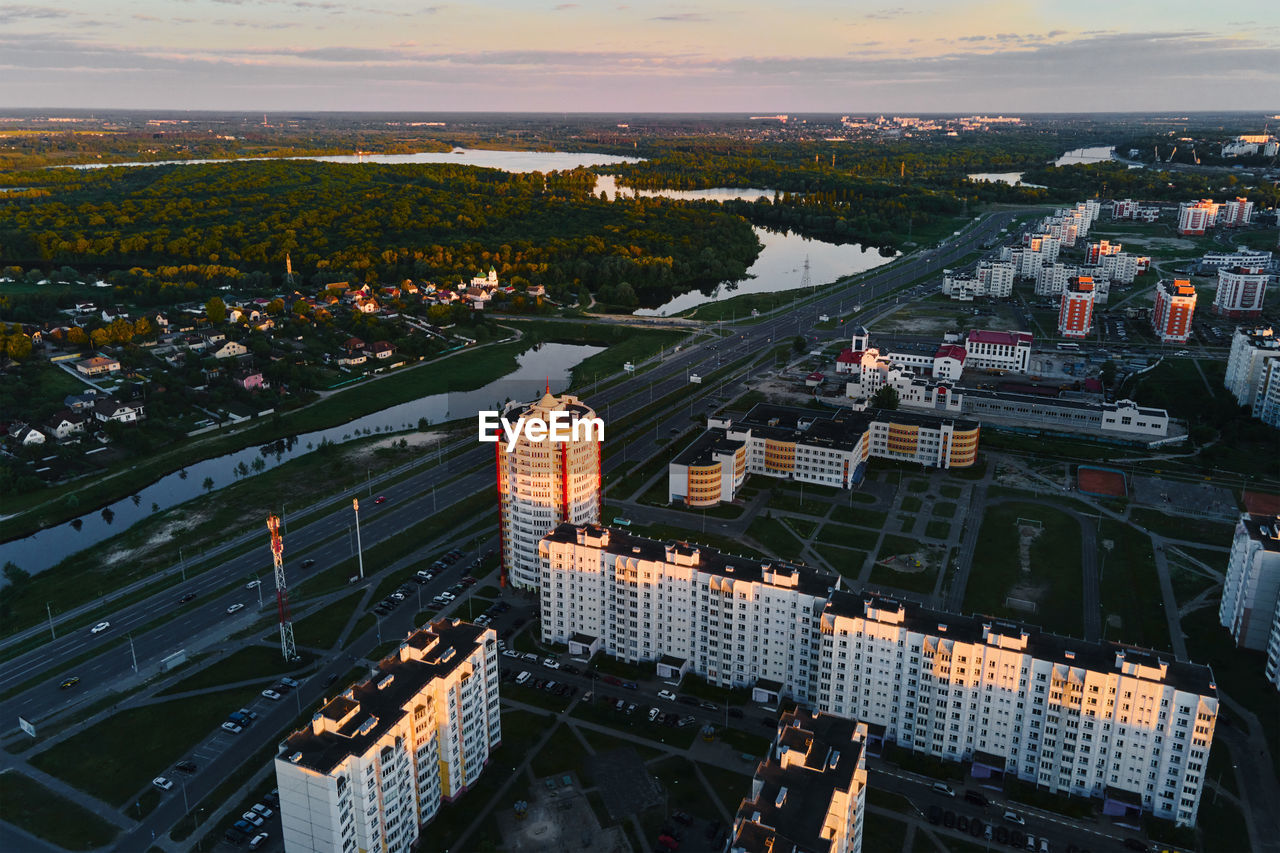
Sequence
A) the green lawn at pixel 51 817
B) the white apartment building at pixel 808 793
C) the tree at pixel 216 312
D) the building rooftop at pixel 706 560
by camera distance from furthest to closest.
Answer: the tree at pixel 216 312 < the building rooftop at pixel 706 560 < the green lawn at pixel 51 817 < the white apartment building at pixel 808 793

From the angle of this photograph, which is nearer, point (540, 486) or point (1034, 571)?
point (540, 486)

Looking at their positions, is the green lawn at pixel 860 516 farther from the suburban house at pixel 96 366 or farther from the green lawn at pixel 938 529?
the suburban house at pixel 96 366

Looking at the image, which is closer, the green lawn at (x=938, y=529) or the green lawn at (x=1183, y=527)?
the green lawn at (x=1183, y=527)

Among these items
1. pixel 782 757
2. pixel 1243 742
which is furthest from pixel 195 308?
pixel 1243 742

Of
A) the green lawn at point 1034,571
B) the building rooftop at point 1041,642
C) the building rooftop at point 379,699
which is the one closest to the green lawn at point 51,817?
the building rooftop at point 379,699

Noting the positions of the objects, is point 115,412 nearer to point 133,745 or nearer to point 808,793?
point 133,745

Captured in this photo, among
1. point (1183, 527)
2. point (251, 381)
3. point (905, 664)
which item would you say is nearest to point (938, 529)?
point (1183, 527)
